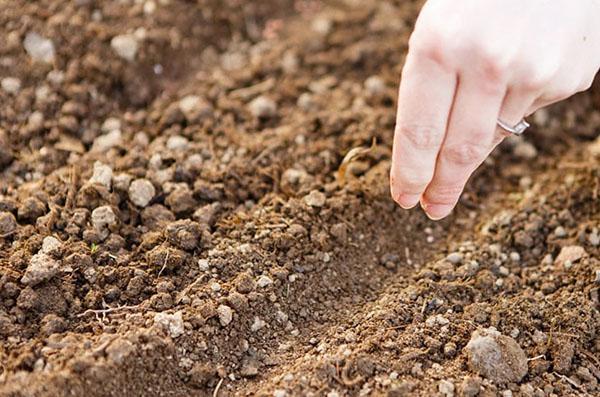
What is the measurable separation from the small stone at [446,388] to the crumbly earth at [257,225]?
0.04ft

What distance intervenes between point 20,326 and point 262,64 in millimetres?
1070

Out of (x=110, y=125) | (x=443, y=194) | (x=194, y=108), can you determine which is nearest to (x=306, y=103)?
(x=194, y=108)

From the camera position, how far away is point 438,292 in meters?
1.78

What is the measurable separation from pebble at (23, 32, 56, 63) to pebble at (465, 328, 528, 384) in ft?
4.31

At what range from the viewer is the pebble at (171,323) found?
5.21 ft

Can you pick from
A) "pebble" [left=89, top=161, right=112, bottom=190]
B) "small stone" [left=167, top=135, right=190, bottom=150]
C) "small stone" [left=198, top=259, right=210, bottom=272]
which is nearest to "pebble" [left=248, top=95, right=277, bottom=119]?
"small stone" [left=167, top=135, right=190, bottom=150]

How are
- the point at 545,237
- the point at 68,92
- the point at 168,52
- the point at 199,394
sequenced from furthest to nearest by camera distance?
the point at 168,52 → the point at 68,92 → the point at 545,237 → the point at 199,394

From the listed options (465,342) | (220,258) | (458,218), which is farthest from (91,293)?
(458,218)

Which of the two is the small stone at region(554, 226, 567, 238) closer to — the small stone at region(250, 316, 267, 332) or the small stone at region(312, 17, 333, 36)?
the small stone at region(250, 316, 267, 332)

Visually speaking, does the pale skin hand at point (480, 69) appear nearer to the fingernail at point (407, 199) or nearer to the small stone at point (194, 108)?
the fingernail at point (407, 199)

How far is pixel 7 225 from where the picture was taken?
1.74m

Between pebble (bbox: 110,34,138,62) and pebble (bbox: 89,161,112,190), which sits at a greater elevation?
pebble (bbox: 110,34,138,62)

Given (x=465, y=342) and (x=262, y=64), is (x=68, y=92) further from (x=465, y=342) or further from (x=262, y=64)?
(x=465, y=342)

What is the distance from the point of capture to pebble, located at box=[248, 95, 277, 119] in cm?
218
